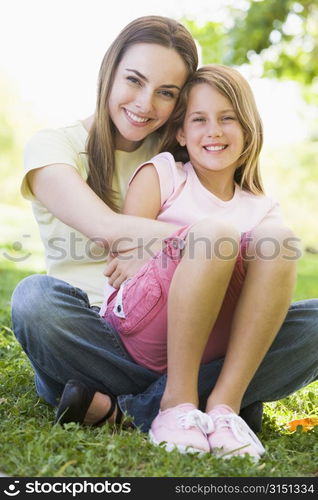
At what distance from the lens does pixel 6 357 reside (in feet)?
9.18

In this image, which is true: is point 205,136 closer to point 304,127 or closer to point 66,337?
point 66,337

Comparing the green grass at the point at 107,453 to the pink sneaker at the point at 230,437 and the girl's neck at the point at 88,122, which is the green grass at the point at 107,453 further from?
the girl's neck at the point at 88,122

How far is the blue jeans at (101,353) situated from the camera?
200 cm

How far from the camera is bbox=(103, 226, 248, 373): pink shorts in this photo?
195cm

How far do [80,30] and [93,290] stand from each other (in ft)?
35.3

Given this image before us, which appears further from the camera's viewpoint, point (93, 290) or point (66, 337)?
point (93, 290)

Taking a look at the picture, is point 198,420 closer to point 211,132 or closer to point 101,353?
point 101,353

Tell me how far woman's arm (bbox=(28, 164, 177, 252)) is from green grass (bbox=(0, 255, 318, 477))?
0.55 metres

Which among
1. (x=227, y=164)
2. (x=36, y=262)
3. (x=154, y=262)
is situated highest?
(x=227, y=164)

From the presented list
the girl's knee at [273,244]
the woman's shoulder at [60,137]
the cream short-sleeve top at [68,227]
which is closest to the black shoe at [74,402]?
the cream short-sleeve top at [68,227]

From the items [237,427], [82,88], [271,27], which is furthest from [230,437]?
[82,88]
